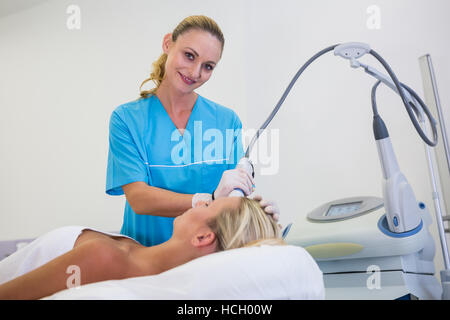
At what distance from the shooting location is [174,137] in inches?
57.3

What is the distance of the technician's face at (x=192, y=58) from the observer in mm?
1431

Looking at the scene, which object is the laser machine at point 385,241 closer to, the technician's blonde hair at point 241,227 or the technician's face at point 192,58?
the technician's blonde hair at point 241,227

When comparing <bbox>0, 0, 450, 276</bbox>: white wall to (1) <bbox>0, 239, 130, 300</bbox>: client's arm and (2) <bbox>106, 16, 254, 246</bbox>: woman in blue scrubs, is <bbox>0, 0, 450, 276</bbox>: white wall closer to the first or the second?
(2) <bbox>106, 16, 254, 246</bbox>: woman in blue scrubs

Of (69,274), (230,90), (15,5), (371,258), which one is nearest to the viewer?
(69,274)

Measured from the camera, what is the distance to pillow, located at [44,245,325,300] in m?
0.66

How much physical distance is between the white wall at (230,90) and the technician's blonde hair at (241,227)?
101cm

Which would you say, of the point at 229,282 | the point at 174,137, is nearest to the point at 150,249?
the point at 229,282

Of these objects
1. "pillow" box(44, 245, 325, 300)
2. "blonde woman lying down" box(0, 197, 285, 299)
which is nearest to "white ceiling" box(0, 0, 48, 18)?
"blonde woman lying down" box(0, 197, 285, 299)

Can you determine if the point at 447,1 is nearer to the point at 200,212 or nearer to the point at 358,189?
the point at 358,189

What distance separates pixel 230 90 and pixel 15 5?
1511mm

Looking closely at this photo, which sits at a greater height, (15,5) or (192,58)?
(15,5)

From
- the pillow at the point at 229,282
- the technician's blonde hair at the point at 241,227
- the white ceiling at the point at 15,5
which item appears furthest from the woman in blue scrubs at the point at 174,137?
the white ceiling at the point at 15,5

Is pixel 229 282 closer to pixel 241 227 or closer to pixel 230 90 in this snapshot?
pixel 241 227
